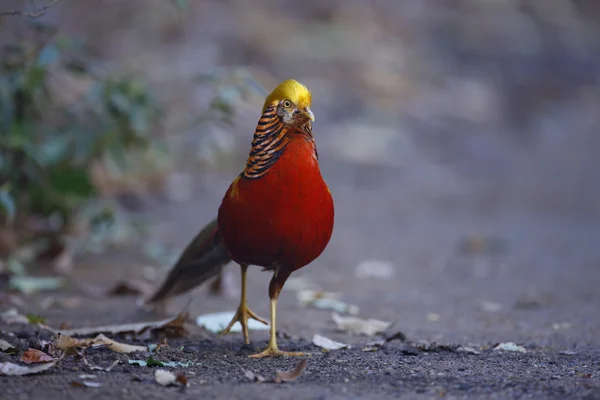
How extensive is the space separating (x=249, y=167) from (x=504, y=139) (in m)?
12.3

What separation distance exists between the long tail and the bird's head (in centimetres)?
75

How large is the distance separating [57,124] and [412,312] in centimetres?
285

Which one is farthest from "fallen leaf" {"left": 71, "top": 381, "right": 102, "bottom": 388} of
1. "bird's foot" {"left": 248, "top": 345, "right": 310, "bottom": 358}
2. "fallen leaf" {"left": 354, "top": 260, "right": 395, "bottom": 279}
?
"fallen leaf" {"left": 354, "top": 260, "right": 395, "bottom": 279}

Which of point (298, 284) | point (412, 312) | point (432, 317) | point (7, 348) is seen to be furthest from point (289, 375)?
point (298, 284)

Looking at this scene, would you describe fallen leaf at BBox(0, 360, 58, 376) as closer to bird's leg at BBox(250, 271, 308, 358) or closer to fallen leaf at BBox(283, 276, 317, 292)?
bird's leg at BBox(250, 271, 308, 358)

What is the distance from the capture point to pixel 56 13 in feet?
28.9

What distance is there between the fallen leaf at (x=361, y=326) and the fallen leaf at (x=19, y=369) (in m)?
1.73

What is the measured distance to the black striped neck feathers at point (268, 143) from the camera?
10.5 feet

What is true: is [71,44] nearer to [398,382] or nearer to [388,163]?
[398,382]

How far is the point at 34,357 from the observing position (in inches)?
119

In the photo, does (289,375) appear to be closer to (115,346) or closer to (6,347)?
(115,346)

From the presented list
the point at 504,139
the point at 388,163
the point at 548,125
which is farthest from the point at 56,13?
the point at 548,125

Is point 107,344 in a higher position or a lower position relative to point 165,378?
higher

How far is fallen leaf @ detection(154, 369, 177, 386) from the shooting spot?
9.02 feet
